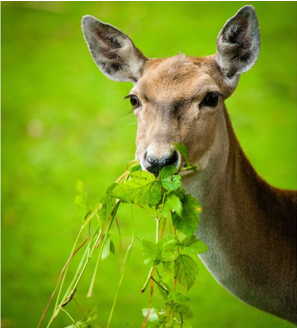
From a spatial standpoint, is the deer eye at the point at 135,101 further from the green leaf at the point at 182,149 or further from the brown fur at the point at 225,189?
the green leaf at the point at 182,149

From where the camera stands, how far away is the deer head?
2.93 metres

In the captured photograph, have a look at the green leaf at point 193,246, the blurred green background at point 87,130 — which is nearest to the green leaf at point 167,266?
the green leaf at point 193,246

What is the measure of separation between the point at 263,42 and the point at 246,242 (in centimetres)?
714

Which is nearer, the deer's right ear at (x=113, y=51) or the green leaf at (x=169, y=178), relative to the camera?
the green leaf at (x=169, y=178)

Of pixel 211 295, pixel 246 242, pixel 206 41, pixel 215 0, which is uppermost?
pixel 215 0

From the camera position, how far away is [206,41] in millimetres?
9773

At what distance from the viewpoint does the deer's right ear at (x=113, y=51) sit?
3523 mm

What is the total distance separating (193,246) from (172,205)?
0.79ft

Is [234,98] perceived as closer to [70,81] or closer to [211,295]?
[70,81]

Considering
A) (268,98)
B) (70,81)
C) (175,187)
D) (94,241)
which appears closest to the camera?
(175,187)

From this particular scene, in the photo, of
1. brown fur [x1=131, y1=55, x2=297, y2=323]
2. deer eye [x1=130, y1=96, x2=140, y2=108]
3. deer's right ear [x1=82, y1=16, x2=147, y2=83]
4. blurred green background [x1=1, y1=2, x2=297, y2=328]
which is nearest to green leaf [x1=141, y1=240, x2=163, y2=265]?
brown fur [x1=131, y1=55, x2=297, y2=323]

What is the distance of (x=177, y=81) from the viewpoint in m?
3.13

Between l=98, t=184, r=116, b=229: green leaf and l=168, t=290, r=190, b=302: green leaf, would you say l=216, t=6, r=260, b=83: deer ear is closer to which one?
l=98, t=184, r=116, b=229: green leaf

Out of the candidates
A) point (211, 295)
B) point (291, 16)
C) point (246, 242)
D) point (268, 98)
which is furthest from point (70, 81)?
point (246, 242)
